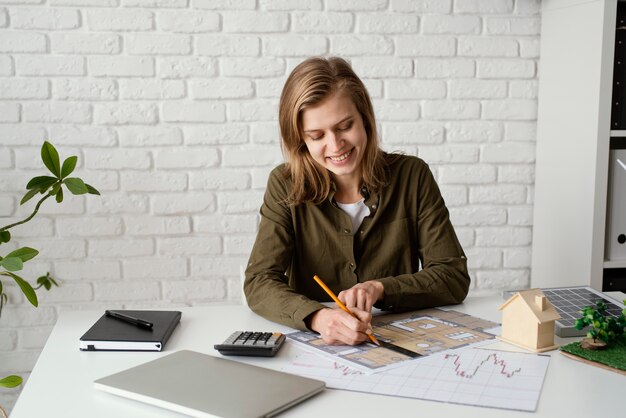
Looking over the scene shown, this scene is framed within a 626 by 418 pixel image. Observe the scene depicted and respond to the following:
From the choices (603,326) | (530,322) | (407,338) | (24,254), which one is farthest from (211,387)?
(24,254)

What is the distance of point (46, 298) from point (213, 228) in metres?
0.62

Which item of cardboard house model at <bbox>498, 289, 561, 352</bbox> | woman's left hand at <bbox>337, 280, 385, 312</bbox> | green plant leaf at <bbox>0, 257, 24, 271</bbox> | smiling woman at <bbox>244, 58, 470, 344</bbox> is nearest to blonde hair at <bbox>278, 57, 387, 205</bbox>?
smiling woman at <bbox>244, 58, 470, 344</bbox>

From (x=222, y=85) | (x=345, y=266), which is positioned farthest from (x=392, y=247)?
(x=222, y=85)

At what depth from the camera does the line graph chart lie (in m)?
0.98

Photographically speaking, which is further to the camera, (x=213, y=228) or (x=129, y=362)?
(x=213, y=228)

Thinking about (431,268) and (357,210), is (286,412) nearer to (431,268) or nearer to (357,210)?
(431,268)

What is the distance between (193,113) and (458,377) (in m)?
1.53

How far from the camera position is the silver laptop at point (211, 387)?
0.93m

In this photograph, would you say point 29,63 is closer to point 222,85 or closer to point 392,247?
point 222,85

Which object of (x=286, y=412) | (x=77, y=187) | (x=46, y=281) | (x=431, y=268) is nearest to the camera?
(x=286, y=412)

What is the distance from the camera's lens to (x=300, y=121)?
64.5 inches

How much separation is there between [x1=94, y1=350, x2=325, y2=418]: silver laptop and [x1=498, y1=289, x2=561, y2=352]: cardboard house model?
403 millimetres

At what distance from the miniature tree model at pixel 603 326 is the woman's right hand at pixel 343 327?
38 cm

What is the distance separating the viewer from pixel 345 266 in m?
1.68
